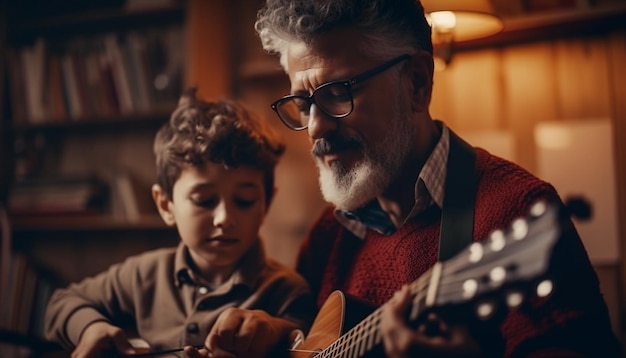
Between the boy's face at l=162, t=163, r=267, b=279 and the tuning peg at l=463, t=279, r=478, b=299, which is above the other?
the tuning peg at l=463, t=279, r=478, b=299

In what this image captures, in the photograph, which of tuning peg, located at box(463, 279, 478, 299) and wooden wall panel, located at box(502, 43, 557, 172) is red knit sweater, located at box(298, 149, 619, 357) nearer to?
tuning peg, located at box(463, 279, 478, 299)

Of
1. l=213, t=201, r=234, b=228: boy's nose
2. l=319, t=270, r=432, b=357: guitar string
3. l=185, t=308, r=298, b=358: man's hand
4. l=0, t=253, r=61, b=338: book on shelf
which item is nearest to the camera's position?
l=319, t=270, r=432, b=357: guitar string

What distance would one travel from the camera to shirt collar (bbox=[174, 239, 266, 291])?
1.03 meters

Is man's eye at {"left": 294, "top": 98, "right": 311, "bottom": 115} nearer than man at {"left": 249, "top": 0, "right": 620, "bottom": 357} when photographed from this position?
No

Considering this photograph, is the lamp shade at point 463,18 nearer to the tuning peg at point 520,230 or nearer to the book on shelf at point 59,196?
the tuning peg at point 520,230

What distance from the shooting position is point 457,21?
1.63 m

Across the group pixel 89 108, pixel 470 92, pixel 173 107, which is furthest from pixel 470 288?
pixel 89 108

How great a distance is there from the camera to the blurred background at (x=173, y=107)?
171 cm

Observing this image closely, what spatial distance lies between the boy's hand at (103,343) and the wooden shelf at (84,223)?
3.70 feet

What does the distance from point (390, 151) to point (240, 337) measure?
0.32 m

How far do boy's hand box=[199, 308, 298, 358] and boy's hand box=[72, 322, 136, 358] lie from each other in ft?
0.49

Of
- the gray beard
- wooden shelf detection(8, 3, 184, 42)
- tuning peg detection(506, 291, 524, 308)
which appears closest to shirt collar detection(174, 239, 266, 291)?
the gray beard

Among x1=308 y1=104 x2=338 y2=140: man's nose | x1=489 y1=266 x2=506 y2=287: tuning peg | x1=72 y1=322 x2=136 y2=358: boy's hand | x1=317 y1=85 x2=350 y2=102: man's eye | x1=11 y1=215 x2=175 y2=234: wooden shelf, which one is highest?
x1=317 y1=85 x2=350 y2=102: man's eye

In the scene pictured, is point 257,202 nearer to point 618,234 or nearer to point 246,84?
point 618,234
